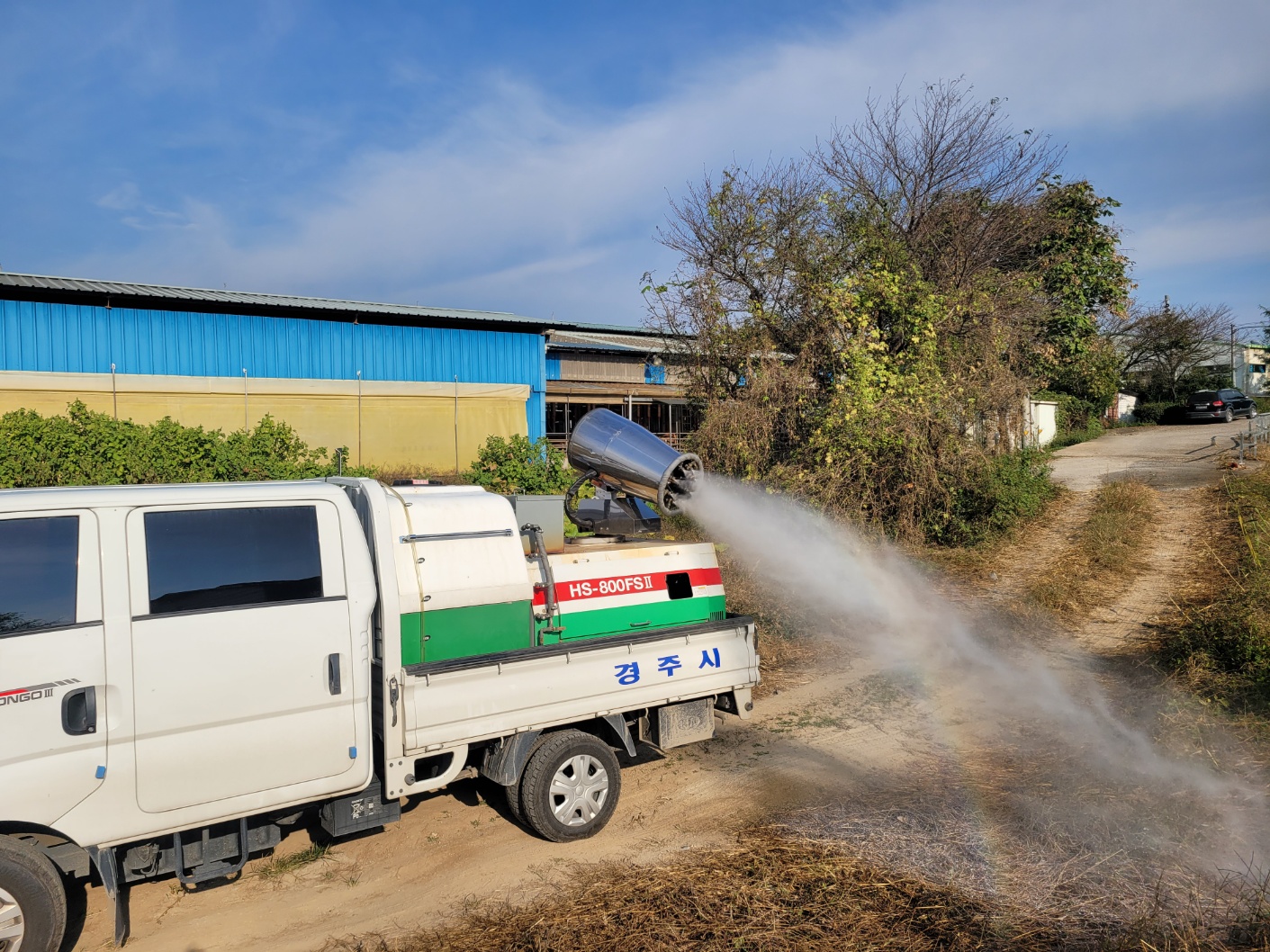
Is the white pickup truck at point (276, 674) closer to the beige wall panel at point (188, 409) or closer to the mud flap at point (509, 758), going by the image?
the mud flap at point (509, 758)

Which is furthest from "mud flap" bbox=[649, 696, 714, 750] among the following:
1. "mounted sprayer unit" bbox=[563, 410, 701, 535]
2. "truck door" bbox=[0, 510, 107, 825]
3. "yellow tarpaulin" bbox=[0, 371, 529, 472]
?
"yellow tarpaulin" bbox=[0, 371, 529, 472]

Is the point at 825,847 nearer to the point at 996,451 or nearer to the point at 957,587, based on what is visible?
the point at 957,587

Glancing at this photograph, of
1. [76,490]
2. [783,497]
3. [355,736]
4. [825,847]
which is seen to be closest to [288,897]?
[355,736]

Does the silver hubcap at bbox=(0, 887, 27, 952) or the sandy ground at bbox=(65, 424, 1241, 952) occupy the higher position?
the silver hubcap at bbox=(0, 887, 27, 952)

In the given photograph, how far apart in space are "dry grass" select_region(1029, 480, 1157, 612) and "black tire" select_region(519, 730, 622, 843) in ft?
28.0

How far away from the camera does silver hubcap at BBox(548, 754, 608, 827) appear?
5.54 m

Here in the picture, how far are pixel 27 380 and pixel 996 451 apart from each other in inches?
715

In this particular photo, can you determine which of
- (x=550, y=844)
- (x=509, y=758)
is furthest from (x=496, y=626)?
(x=550, y=844)

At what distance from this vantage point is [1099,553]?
13906 mm

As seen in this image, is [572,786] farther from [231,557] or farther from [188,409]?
[188,409]

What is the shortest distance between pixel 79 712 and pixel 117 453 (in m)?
9.27

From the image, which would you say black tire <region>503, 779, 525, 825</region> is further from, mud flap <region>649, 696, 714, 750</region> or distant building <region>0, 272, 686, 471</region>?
distant building <region>0, 272, 686, 471</region>

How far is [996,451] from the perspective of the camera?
1656cm

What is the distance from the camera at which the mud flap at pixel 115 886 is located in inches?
158
